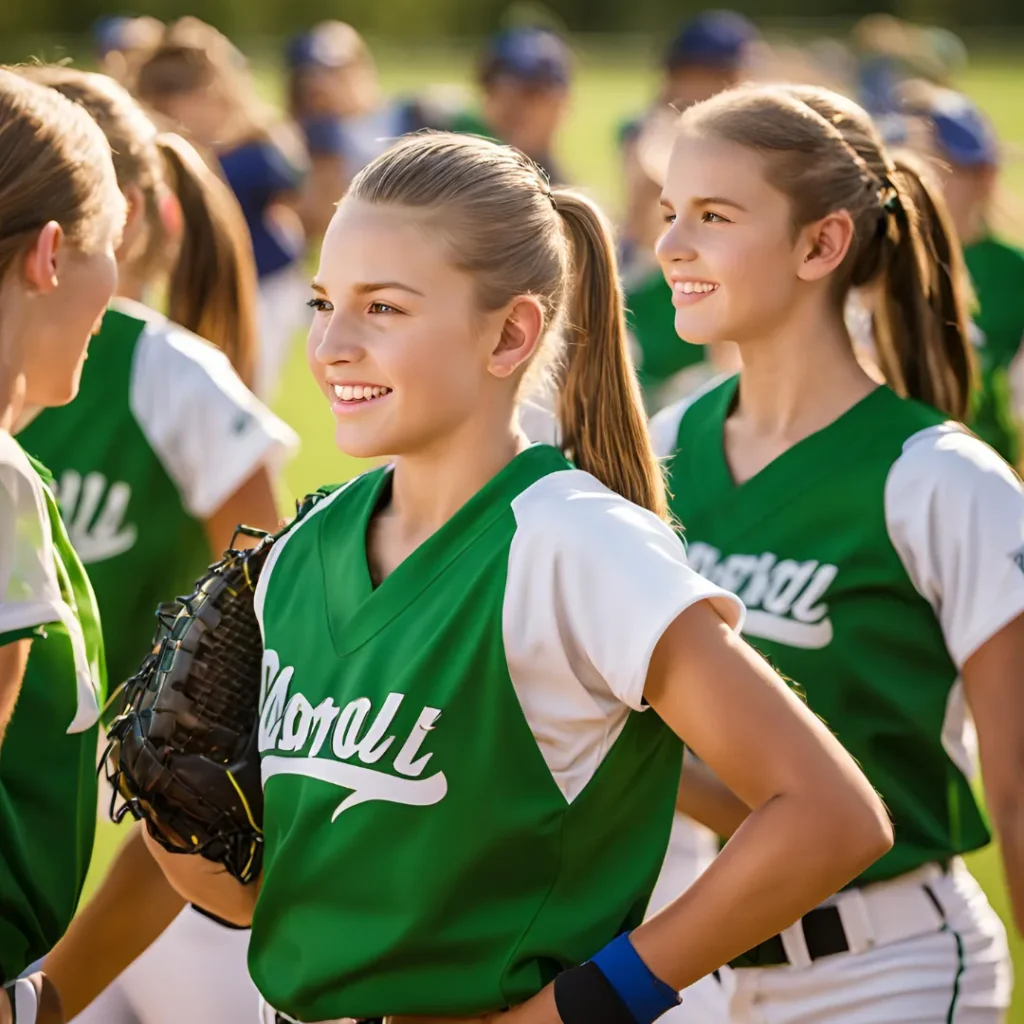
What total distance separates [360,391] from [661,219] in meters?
3.32

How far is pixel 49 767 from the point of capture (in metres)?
2.33

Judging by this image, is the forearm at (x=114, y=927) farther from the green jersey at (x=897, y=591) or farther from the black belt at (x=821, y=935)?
the green jersey at (x=897, y=591)

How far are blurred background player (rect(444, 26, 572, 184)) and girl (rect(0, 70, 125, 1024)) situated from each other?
7903mm

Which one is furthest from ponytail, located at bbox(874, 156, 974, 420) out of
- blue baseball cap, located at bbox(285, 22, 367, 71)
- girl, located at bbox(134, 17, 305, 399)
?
blue baseball cap, located at bbox(285, 22, 367, 71)

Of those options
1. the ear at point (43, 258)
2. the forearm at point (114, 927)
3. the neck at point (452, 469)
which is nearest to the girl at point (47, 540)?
the ear at point (43, 258)

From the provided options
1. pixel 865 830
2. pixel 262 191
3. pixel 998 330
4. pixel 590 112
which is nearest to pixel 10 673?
pixel 865 830

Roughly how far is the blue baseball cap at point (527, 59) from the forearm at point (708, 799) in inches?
325

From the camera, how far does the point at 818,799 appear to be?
193cm

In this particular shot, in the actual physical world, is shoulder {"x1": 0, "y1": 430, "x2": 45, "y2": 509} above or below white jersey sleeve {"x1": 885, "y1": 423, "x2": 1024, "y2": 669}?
above

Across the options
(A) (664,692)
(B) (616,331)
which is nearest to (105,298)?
(B) (616,331)

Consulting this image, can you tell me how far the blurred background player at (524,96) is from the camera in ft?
33.8

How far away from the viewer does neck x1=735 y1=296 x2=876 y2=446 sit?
9.86ft

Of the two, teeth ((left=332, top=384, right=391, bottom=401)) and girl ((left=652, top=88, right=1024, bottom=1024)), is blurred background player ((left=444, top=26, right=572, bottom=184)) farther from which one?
teeth ((left=332, top=384, right=391, bottom=401))

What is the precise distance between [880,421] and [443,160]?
1049 mm
